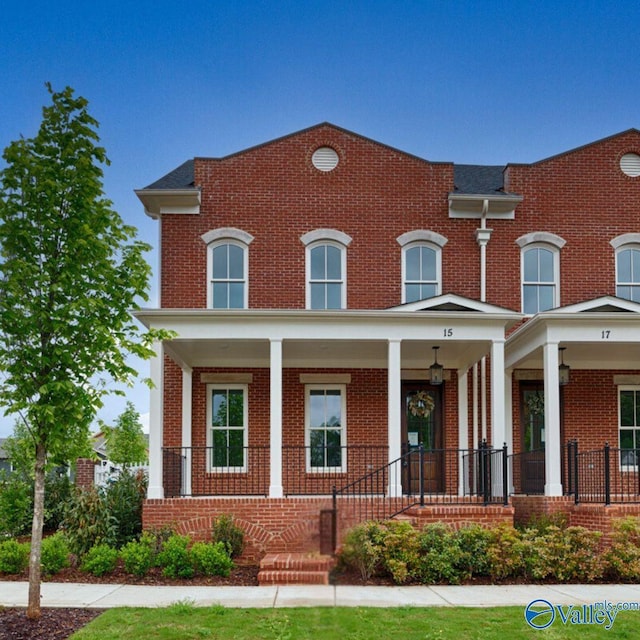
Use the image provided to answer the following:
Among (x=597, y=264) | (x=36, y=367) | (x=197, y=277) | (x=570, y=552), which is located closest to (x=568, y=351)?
(x=597, y=264)

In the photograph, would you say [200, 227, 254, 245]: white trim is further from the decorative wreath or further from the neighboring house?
the decorative wreath

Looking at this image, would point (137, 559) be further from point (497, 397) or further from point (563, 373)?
point (563, 373)

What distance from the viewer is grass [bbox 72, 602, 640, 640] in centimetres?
808

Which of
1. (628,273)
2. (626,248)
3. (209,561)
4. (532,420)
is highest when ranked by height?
(626,248)

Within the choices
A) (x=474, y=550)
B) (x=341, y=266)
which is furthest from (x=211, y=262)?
(x=474, y=550)

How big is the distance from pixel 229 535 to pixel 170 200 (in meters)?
7.57

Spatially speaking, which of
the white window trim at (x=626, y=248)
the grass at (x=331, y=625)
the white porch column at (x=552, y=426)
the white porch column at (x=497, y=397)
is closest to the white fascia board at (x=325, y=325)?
the white porch column at (x=497, y=397)

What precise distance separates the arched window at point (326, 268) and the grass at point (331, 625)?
8.77 metres

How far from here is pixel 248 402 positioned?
55.9ft

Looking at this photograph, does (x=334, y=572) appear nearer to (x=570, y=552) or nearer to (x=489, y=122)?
(x=570, y=552)

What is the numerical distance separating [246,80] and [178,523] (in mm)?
8423

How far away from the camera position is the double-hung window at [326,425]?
16891 millimetres

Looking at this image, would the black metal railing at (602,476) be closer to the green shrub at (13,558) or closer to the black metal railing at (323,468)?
the black metal railing at (323,468)

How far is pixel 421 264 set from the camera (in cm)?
1756
